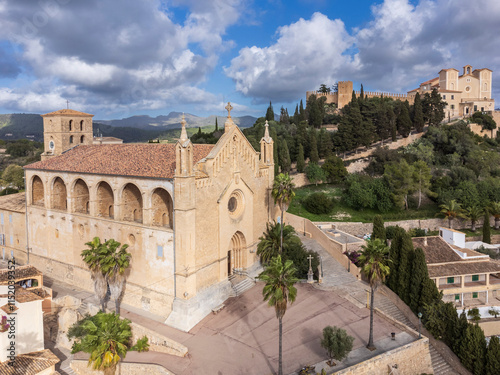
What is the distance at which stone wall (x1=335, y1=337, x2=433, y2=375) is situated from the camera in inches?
814

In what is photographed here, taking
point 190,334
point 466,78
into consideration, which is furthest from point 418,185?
point 466,78

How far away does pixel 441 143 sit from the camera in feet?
212

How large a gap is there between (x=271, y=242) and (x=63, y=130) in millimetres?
22605

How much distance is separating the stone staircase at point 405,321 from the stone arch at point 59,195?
26.8 m

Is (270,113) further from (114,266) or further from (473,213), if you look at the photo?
(114,266)

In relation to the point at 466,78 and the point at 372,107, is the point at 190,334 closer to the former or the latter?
the point at 372,107

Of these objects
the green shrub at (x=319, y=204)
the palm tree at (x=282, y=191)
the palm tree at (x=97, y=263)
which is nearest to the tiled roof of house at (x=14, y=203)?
the palm tree at (x=97, y=263)

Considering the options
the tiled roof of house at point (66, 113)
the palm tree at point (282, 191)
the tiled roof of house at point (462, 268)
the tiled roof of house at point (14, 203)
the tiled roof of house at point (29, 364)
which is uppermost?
the tiled roof of house at point (66, 113)

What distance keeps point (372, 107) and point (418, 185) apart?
2635cm

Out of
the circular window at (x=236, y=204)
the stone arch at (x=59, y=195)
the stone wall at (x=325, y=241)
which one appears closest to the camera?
the circular window at (x=236, y=204)

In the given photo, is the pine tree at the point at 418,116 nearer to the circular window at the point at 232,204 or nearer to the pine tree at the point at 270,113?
the pine tree at the point at 270,113

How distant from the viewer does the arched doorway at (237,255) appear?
30.5 meters

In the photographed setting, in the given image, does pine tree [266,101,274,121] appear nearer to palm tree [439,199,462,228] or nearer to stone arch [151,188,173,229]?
palm tree [439,199,462,228]

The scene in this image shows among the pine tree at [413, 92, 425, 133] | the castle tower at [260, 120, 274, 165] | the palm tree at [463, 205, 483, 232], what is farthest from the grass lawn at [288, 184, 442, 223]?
the pine tree at [413, 92, 425, 133]
